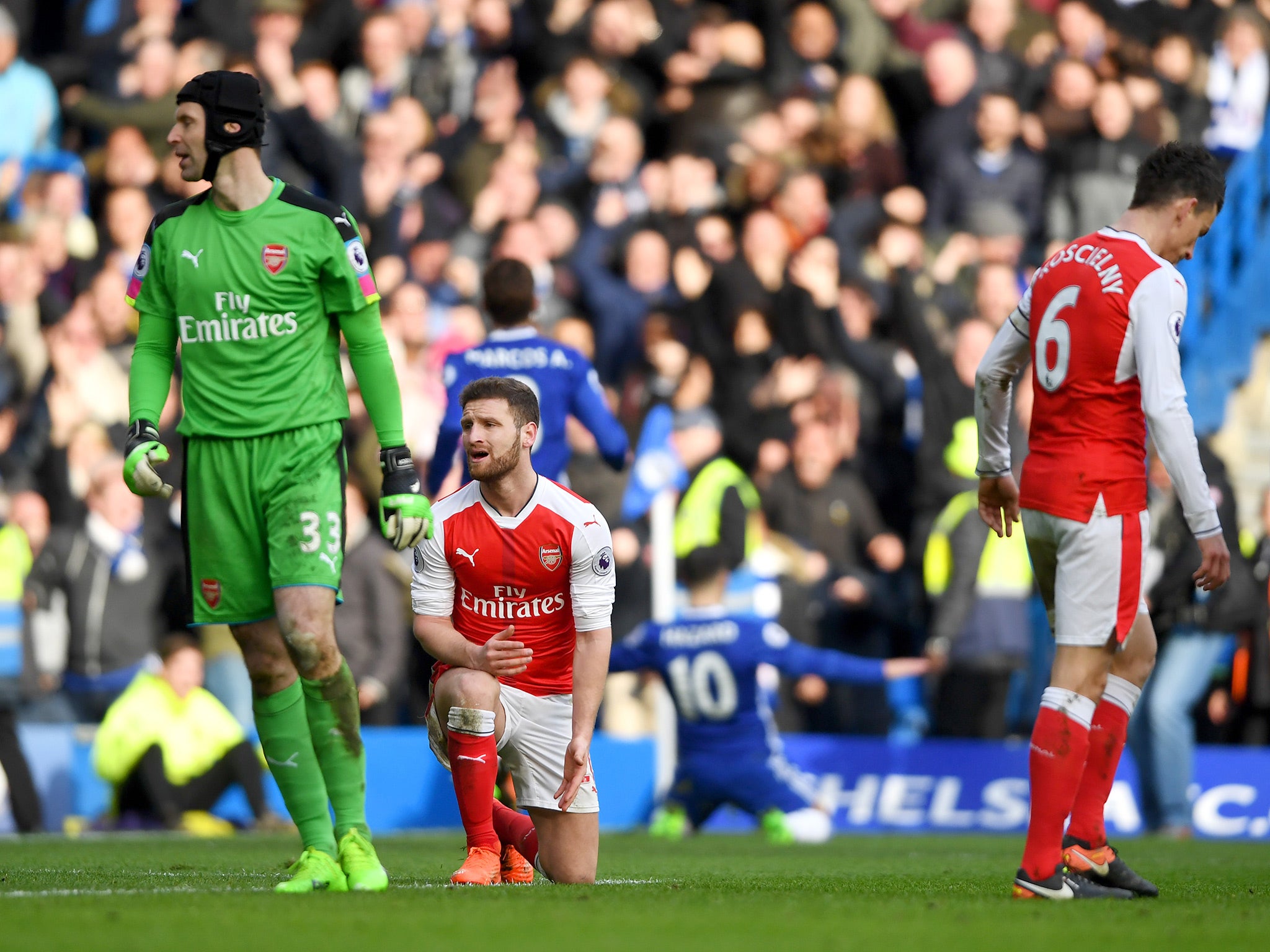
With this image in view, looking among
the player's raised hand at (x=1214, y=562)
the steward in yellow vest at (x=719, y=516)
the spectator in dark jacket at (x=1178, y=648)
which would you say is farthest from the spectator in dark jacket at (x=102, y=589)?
the player's raised hand at (x=1214, y=562)

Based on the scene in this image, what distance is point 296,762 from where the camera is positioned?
6523mm

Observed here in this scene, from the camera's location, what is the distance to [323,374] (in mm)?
6625

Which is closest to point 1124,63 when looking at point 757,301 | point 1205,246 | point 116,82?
point 1205,246

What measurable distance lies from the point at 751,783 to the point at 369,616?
106 inches

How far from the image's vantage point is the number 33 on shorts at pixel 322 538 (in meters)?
6.41

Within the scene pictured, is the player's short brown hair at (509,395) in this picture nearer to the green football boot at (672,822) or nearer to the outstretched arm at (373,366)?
the outstretched arm at (373,366)

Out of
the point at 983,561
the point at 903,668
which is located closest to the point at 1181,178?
the point at 903,668

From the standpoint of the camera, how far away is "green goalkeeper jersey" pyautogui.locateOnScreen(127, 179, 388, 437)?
21.4ft

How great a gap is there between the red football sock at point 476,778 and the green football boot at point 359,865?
382 mm

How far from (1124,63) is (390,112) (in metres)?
6.31

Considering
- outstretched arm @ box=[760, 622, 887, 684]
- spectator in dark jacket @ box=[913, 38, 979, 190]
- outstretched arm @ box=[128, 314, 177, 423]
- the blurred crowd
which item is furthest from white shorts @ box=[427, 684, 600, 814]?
spectator in dark jacket @ box=[913, 38, 979, 190]

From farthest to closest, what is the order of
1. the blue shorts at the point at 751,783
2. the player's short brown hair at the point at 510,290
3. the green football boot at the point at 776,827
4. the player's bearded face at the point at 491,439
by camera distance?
the blue shorts at the point at 751,783 < the green football boot at the point at 776,827 < the player's short brown hair at the point at 510,290 < the player's bearded face at the point at 491,439

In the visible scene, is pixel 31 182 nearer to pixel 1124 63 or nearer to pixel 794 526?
pixel 794 526

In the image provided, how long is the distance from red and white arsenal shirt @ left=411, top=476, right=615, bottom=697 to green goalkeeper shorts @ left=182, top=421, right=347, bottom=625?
1.51 feet
